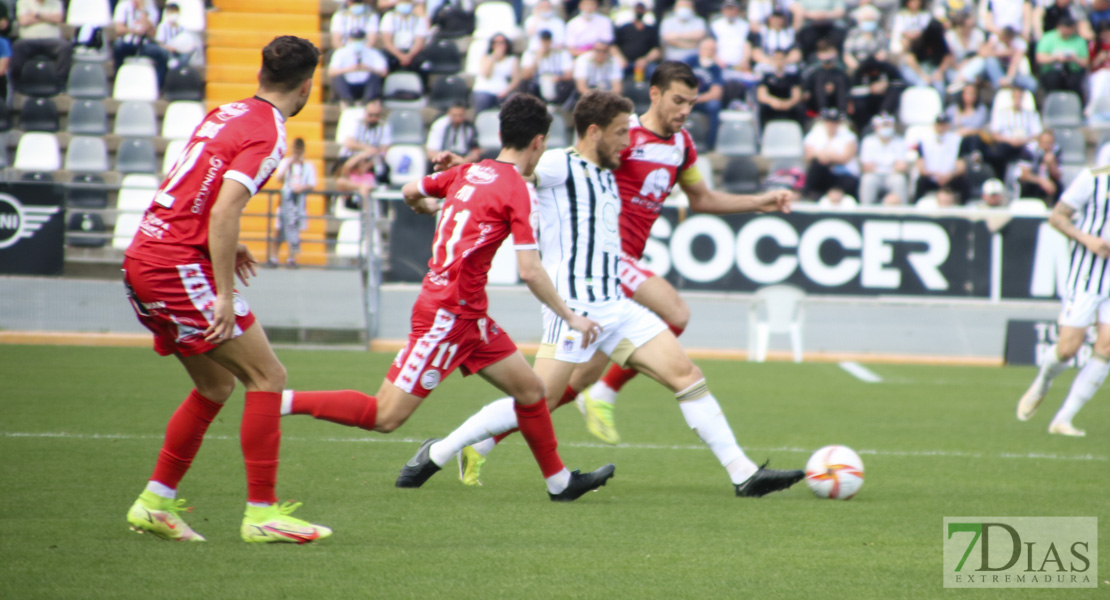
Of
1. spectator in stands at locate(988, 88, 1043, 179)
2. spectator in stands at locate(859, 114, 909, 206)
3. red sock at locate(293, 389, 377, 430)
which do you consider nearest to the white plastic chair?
spectator in stands at locate(859, 114, 909, 206)

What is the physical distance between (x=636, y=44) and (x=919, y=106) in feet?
14.8

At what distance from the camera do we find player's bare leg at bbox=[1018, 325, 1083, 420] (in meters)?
8.30

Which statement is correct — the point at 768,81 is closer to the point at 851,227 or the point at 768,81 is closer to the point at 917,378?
the point at 851,227

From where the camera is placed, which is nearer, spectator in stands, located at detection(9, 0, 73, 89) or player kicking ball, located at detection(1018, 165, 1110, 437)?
player kicking ball, located at detection(1018, 165, 1110, 437)

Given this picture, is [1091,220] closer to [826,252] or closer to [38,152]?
[826,252]

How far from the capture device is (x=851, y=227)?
45.0 ft

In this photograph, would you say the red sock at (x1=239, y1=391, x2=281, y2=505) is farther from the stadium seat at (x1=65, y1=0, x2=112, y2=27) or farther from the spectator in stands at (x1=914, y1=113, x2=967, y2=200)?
the stadium seat at (x1=65, y1=0, x2=112, y2=27)

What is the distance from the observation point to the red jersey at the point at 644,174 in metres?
6.50

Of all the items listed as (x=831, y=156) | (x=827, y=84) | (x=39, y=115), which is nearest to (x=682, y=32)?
(x=827, y=84)

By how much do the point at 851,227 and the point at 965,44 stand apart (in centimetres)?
703

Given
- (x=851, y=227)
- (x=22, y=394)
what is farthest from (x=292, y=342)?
(x=851, y=227)

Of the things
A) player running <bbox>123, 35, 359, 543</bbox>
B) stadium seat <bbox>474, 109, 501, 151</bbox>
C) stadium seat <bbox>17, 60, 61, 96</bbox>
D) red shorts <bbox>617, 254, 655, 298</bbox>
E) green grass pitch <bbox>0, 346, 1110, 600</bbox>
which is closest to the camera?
green grass pitch <bbox>0, 346, 1110, 600</bbox>

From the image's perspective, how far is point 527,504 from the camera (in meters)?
5.52

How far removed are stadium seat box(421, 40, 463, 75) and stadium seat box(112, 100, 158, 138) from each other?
419 centimetres
